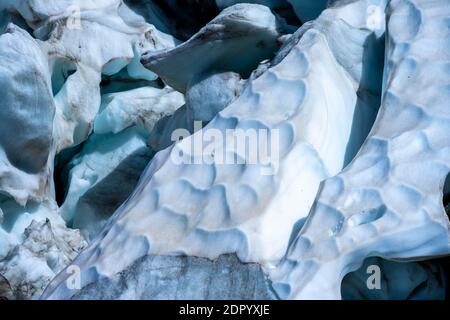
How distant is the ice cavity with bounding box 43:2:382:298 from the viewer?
1271 mm

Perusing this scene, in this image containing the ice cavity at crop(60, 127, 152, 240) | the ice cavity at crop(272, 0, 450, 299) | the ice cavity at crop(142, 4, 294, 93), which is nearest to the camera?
the ice cavity at crop(272, 0, 450, 299)

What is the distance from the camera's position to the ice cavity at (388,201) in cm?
121

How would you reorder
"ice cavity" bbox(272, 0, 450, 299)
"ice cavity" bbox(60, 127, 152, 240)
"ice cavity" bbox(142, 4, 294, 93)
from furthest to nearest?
1. "ice cavity" bbox(60, 127, 152, 240)
2. "ice cavity" bbox(142, 4, 294, 93)
3. "ice cavity" bbox(272, 0, 450, 299)

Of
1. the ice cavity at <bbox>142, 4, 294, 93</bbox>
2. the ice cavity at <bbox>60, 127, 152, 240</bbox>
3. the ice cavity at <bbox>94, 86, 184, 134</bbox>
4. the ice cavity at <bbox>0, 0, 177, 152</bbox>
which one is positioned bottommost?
the ice cavity at <bbox>60, 127, 152, 240</bbox>

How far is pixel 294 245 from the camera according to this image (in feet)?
4.08

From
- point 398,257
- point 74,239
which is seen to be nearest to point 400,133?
point 398,257

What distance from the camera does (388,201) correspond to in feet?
4.08

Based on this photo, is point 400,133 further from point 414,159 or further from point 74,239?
point 74,239

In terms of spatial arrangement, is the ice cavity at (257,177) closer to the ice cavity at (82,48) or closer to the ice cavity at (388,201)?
the ice cavity at (388,201)

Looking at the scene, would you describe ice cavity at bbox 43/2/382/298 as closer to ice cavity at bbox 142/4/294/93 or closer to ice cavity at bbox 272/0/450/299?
ice cavity at bbox 272/0/450/299

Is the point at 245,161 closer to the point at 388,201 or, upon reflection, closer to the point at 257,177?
the point at 257,177

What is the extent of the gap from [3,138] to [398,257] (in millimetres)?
792

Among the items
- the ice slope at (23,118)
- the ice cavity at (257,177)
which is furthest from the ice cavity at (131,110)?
the ice cavity at (257,177)

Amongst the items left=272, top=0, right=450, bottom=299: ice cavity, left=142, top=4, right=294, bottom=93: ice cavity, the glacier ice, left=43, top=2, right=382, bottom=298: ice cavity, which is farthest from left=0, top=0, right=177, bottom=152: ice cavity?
left=272, top=0, right=450, bottom=299: ice cavity
